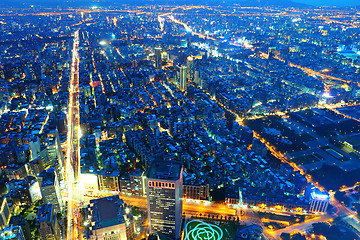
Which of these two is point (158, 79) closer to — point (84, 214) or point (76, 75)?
point (76, 75)

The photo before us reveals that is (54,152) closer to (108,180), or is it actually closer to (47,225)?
(108,180)

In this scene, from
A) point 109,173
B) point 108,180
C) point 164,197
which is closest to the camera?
point 164,197

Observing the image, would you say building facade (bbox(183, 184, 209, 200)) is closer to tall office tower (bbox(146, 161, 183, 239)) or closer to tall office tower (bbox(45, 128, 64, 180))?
tall office tower (bbox(146, 161, 183, 239))

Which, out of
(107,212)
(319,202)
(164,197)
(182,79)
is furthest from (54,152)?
(182,79)

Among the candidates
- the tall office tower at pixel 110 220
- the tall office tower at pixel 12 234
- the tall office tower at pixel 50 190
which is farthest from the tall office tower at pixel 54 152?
the tall office tower at pixel 12 234

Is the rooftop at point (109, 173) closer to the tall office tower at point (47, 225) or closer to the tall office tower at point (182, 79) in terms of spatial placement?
Result: the tall office tower at point (47, 225)

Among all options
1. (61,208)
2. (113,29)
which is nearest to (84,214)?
(61,208)

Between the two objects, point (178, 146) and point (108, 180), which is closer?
point (108, 180)

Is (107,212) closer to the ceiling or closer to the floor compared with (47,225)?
closer to the floor
